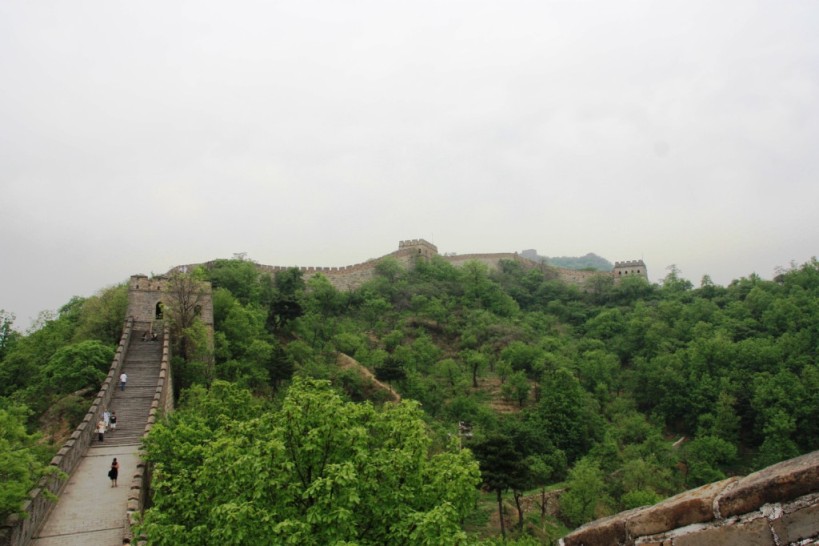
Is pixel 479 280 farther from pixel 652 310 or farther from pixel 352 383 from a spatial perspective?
pixel 352 383

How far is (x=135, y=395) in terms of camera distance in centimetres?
2067

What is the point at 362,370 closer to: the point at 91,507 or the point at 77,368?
the point at 77,368

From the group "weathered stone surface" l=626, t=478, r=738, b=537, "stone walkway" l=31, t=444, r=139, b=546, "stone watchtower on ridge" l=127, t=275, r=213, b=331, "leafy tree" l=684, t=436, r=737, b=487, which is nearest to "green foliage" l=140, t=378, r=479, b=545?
"stone walkway" l=31, t=444, r=139, b=546

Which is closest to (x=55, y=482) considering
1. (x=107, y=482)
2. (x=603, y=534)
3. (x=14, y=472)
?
(x=107, y=482)

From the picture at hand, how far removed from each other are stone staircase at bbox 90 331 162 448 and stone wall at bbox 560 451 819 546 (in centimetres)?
1885

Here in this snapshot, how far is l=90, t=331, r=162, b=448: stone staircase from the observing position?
18328mm

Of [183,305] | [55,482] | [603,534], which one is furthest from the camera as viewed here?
[183,305]

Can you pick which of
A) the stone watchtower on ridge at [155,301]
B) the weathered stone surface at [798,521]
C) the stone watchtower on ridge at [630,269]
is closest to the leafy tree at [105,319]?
the stone watchtower on ridge at [155,301]

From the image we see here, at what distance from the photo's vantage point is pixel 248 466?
9.43 m

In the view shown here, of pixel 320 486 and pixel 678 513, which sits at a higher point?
pixel 678 513

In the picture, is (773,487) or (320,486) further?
(320,486)

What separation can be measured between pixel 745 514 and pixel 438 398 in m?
31.9

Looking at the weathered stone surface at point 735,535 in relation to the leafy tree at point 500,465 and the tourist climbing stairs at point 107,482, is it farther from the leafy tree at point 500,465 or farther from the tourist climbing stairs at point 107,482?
the leafy tree at point 500,465

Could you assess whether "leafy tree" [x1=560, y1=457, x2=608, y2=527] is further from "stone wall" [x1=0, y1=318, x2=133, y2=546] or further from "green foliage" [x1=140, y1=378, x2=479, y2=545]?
"stone wall" [x1=0, y1=318, x2=133, y2=546]
